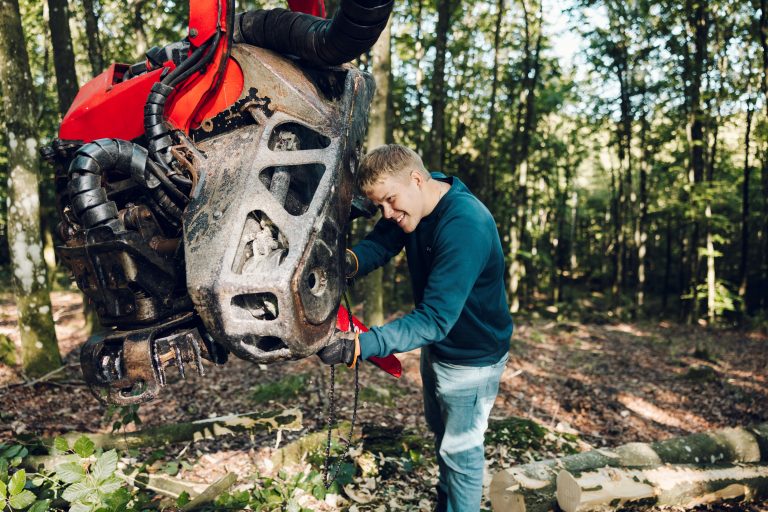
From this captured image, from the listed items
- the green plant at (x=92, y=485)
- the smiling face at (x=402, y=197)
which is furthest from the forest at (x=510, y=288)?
the smiling face at (x=402, y=197)

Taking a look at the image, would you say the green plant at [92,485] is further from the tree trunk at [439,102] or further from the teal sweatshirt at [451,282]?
the tree trunk at [439,102]

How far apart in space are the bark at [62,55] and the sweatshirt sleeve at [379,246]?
6.13 m

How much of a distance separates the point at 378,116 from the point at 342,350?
15.9ft

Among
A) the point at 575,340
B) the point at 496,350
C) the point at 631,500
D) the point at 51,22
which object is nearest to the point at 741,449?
the point at 631,500

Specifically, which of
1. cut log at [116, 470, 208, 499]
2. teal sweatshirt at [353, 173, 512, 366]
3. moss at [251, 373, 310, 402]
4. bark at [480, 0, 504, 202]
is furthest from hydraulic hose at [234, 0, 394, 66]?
bark at [480, 0, 504, 202]

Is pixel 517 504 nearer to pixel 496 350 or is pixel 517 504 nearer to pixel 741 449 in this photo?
pixel 496 350

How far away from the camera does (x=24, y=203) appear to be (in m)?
5.56

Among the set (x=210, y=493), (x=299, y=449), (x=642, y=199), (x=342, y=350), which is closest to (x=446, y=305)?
(x=342, y=350)

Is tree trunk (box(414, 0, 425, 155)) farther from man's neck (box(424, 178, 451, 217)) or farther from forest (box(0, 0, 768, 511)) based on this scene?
man's neck (box(424, 178, 451, 217))

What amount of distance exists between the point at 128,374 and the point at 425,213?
173cm

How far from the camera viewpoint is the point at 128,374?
91.2 inches

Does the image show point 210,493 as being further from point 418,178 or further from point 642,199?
point 642,199

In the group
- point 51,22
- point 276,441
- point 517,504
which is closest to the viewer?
point 517,504

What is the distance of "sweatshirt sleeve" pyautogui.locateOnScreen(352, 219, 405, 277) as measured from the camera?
122 inches
